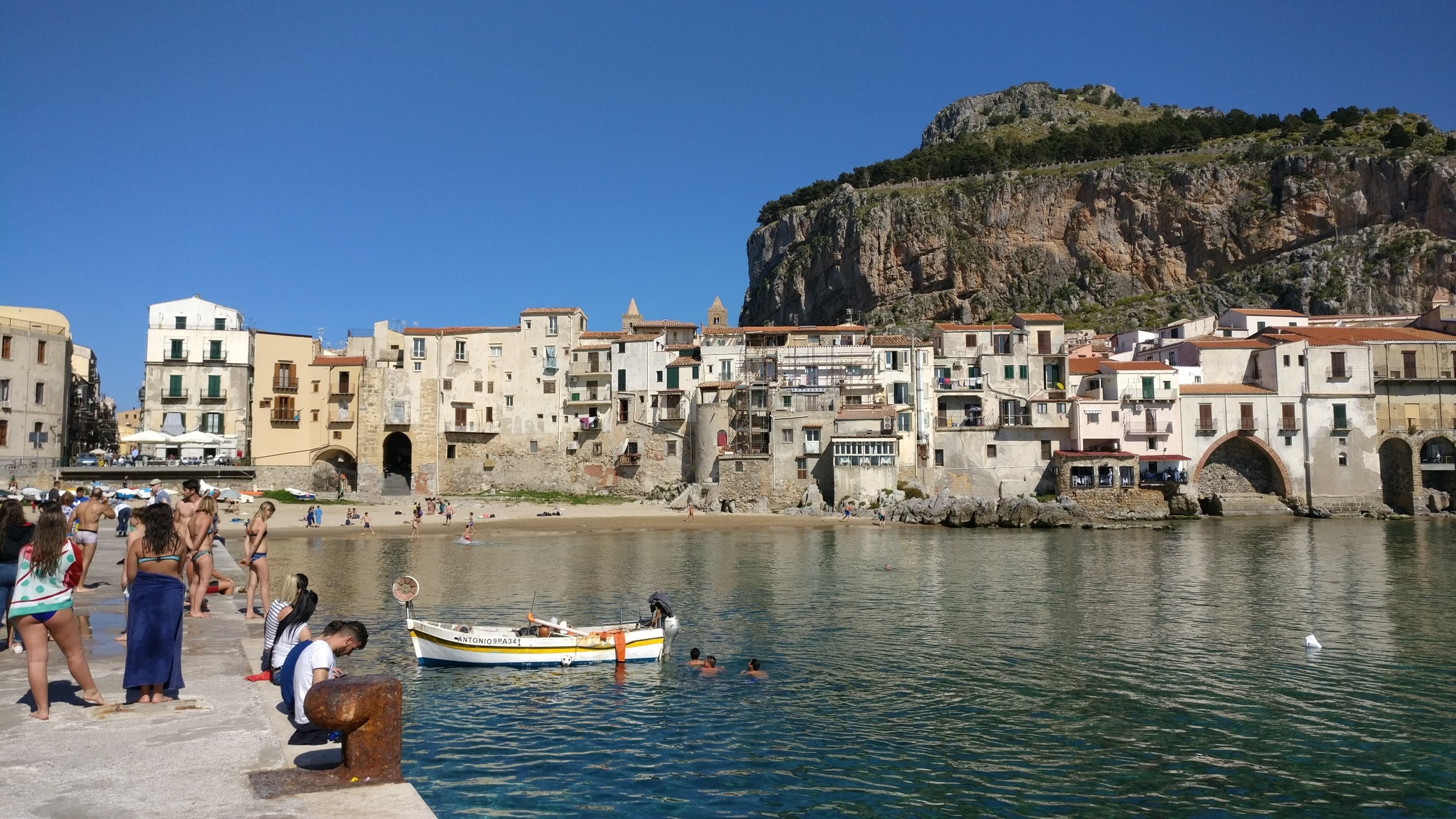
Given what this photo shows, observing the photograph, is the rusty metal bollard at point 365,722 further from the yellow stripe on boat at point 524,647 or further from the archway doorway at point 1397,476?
the archway doorway at point 1397,476

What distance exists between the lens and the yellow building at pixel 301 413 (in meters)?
59.1

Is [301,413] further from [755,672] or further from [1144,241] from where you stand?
[1144,241]

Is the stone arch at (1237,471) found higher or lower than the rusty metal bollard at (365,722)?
higher

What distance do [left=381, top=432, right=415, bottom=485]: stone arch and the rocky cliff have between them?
65181 mm

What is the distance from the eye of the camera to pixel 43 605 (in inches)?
302

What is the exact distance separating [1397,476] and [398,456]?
69.4 metres

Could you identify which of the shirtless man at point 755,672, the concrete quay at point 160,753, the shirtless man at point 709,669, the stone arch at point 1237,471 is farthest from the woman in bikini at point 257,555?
the stone arch at point 1237,471

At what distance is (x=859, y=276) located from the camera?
117 meters

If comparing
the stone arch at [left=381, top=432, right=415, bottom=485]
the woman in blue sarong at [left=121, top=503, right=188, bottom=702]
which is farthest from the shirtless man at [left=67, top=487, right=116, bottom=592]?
the stone arch at [left=381, top=432, right=415, bottom=485]

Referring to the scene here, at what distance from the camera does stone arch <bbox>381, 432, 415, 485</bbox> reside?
63094 mm

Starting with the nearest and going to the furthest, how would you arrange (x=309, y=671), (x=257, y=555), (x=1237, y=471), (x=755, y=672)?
1. (x=309, y=671)
2. (x=257, y=555)
3. (x=755, y=672)
4. (x=1237, y=471)

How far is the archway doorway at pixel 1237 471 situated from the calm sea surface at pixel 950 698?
3019cm

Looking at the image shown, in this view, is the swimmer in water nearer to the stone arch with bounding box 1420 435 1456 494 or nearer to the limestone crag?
the stone arch with bounding box 1420 435 1456 494

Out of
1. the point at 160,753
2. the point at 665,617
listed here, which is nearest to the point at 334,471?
the point at 665,617
